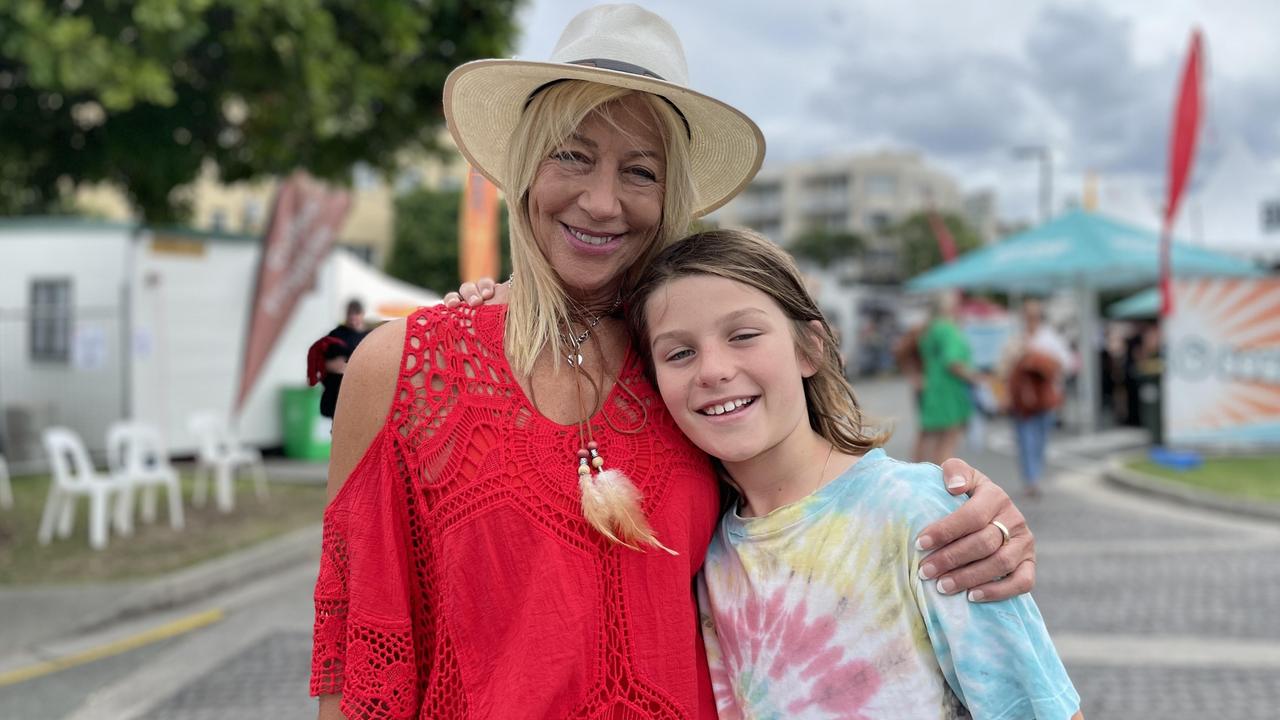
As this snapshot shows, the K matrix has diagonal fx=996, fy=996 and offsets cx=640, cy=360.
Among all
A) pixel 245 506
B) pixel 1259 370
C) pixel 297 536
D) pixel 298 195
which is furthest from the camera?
pixel 1259 370

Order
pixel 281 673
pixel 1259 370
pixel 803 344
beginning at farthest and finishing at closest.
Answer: pixel 1259 370
pixel 281 673
pixel 803 344

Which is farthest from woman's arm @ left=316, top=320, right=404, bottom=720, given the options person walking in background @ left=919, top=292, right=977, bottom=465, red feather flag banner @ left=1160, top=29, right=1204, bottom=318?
red feather flag banner @ left=1160, top=29, right=1204, bottom=318

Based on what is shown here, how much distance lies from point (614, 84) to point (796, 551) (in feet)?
2.66

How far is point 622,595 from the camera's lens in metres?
1.51

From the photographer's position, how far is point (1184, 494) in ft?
32.0

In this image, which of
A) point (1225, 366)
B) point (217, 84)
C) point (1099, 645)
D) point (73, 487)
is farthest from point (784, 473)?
point (1225, 366)

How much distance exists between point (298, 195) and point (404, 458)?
35.5ft

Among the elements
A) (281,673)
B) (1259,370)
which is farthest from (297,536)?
(1259,370)

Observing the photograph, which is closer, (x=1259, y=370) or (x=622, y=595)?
(x=622, y=595)

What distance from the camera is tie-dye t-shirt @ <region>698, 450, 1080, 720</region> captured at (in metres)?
1.51

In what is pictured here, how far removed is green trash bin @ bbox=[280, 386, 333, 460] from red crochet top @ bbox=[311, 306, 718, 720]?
1253cm

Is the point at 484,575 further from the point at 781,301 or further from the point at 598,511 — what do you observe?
the point at 781,301

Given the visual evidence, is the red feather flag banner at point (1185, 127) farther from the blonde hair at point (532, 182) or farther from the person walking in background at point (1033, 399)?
the blonde hair at point (532, 182)

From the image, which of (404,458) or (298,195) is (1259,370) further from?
(404,458)
